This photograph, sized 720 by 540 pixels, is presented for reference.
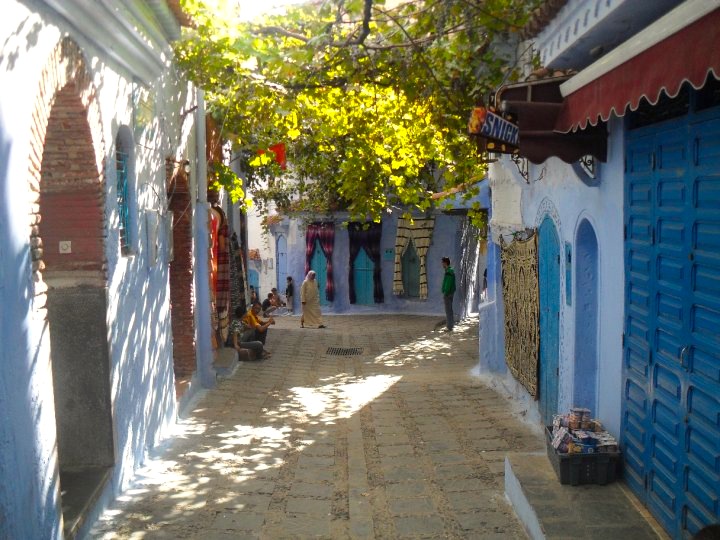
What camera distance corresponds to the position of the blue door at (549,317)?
759 centimetres

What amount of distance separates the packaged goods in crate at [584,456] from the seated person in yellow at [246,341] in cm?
824

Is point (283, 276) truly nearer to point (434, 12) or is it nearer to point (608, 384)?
point (434, 12)

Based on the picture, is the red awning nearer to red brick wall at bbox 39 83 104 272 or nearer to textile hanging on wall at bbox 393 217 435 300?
red brick wall at bbox 39 83 104 272

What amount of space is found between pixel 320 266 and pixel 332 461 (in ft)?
53.7

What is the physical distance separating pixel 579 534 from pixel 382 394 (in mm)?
6432

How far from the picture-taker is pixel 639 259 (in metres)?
5.18

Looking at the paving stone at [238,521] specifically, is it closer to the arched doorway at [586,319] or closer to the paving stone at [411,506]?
the paving stone at [411,506]

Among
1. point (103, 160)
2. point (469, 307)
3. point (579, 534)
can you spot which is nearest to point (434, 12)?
point (103, 160)

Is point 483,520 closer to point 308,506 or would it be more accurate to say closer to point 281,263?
point 308,506

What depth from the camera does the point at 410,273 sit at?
23.0 meters

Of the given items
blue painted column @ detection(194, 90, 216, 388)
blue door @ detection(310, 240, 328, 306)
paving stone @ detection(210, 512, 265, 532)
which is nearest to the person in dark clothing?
blue door @ detection(310, 240, 328, 306)

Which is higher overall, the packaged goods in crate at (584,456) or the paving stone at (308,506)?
the packaged goods in crate at (584,456)

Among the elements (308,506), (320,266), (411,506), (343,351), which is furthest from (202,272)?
(320,266)

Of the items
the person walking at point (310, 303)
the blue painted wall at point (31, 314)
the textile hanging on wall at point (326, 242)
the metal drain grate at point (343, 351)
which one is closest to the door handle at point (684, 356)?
the blue painted wall at point (31, 314)
